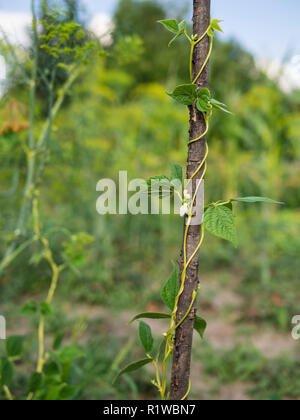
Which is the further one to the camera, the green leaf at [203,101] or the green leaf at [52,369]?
the green leaf at [52,369]

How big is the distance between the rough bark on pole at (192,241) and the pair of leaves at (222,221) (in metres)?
0.04

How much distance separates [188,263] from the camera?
719 millimetres

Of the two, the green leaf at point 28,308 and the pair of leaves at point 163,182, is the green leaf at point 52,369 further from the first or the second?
the pair of leaves at point 163,182

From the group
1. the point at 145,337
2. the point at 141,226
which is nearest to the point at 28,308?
the point at 145,337

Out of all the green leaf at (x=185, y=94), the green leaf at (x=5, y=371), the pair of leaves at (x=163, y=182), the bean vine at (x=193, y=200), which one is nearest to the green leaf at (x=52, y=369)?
the green leaf at (x=5, y=371)

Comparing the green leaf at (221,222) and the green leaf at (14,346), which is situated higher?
the green leaf at (221,222)

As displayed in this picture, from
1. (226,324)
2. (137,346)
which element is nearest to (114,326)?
(137,346)

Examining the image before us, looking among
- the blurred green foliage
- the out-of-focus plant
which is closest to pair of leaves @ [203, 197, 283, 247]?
the out-of-focus plant

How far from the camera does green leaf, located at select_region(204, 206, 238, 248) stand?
0.67 meters

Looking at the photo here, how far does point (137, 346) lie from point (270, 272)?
1.54 m

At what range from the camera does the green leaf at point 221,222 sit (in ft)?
2.19

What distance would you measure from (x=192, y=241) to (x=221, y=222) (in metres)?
0.07

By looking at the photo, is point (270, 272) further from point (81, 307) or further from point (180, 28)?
point (180, 28)

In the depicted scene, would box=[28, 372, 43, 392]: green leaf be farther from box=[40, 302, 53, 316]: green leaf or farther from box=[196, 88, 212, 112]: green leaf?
box=[196, 88, 212, 112]: green leaf
